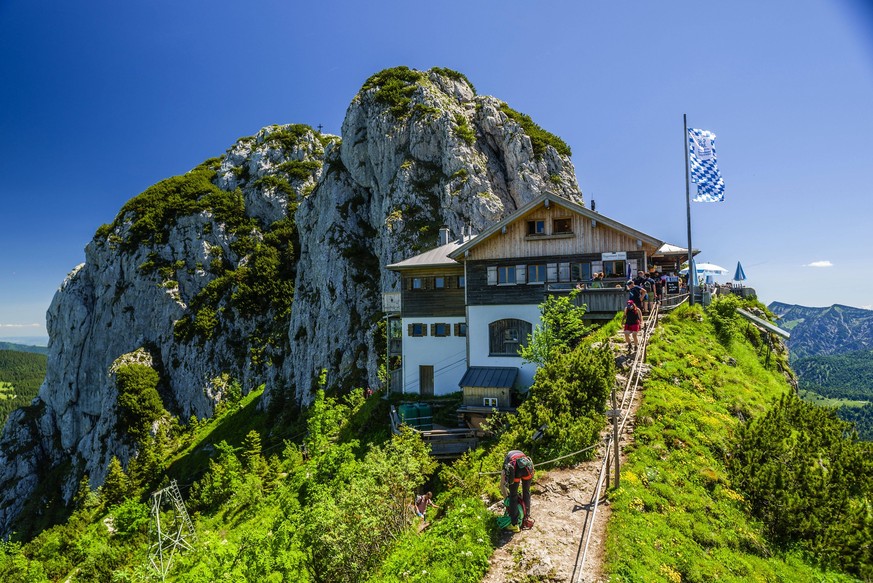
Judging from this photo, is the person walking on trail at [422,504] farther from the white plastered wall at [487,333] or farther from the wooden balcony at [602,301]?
the wooden balcony at [602,301]

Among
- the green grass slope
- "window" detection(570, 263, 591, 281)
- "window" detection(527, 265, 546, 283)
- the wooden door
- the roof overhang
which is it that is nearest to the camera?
the green grass slope

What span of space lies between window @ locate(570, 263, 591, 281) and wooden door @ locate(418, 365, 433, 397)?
11308mm

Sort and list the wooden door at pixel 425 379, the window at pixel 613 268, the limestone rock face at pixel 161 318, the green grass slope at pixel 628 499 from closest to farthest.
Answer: the green grass slope at pixel 628 499 < the window at pixel 613 268 < the wooden door at pixel 425 379 < the limestone rock face at pixel 161 318

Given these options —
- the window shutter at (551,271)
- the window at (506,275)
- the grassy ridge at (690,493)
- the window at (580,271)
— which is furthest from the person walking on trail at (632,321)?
the window at (506,275)

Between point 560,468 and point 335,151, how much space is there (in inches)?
2419

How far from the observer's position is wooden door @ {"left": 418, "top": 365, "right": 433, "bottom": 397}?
28828 millimetres

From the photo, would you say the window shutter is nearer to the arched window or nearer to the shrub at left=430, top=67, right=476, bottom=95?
the arched window

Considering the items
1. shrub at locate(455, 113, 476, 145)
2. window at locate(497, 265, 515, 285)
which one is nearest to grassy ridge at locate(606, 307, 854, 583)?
window at locate(497, 265, 515, 285)

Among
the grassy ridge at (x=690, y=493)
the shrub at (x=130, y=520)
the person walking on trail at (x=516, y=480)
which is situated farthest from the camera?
the shrub at (x=130, y=520)

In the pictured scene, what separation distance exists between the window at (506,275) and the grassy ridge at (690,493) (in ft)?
32.1

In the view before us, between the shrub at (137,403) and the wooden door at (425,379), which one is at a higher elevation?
the wooden door at (425,379)

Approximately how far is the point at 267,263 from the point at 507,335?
50.9 metres

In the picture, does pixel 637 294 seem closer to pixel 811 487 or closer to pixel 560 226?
Answer: pixel 560 226

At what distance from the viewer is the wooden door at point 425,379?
94.6ft
